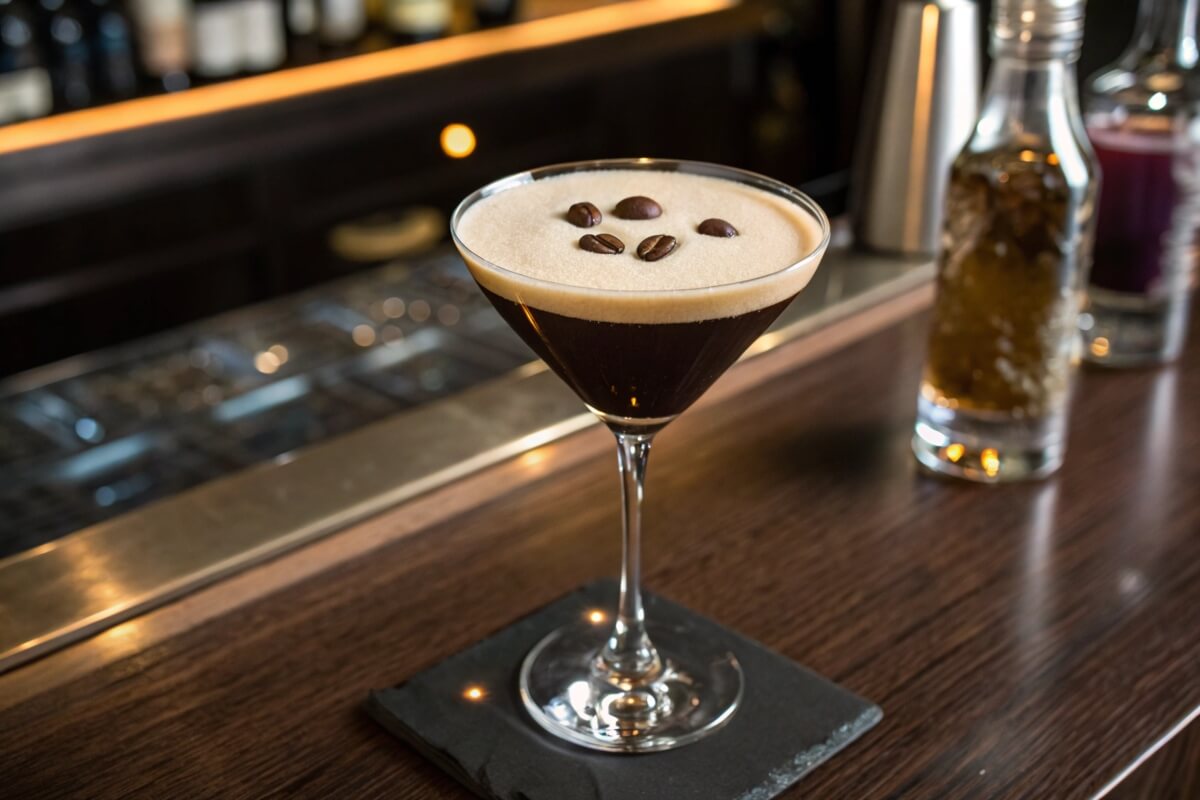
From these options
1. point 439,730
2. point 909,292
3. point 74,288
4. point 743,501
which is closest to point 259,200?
point 74,288

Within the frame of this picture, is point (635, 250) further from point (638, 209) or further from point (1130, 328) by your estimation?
point (1130, 328)

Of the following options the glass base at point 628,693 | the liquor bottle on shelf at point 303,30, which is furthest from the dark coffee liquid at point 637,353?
the liquor bottle on shelf at point 303,30

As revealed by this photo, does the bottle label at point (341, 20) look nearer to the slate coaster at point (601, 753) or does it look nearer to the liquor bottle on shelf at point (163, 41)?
the liquor bottle on shelf at point (163, 41)

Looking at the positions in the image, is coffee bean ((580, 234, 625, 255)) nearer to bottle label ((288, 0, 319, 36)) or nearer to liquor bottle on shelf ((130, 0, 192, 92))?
liquor bottle on shelf ((130, 0, 192, 92))

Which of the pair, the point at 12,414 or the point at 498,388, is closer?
the point at 498,388

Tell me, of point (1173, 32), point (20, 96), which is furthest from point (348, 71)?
point (1173, 32)

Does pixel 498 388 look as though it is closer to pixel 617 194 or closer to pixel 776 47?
pixel 617 194

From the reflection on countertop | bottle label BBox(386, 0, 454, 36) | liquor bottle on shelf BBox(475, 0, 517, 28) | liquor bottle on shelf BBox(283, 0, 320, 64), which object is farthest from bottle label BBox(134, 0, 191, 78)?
the reflection on countertop
